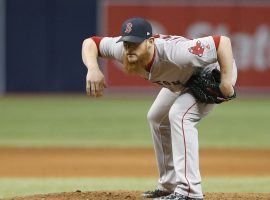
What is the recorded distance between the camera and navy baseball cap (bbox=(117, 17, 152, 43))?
5.59m

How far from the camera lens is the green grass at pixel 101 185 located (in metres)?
7.47

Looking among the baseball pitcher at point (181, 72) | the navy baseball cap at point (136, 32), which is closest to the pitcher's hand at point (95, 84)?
the baseball pitcher at point (181, 72)

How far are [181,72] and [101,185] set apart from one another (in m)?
2.39

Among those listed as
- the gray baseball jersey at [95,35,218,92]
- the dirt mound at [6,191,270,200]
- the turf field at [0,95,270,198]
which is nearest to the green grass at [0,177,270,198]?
the turf field at [0,95,270,198]

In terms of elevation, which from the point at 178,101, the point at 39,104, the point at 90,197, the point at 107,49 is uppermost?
the point at 107,49

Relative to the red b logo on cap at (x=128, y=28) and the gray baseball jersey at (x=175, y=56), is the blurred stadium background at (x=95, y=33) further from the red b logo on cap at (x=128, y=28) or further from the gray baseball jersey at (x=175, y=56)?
the red b logo on cap at (x=128, y=28)

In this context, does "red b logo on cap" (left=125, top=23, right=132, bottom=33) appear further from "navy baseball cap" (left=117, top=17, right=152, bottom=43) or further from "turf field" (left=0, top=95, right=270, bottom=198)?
"turf field" (left=0, top=95, right=270, bottom=198)

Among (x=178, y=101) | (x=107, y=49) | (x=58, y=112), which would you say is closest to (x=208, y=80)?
(x=178, y=101)

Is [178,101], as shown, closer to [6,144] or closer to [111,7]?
[6,144]

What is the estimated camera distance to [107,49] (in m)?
5.95

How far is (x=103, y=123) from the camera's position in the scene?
14.5 meters

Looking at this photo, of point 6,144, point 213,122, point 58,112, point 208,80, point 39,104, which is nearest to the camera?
point 208,80

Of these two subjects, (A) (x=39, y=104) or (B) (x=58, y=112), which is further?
(A) (x=39, y=104)

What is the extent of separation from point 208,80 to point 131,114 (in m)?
10.0
